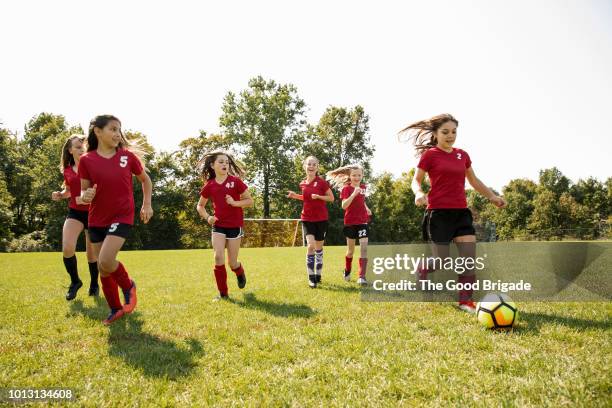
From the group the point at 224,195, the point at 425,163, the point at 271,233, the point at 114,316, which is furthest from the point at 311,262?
the point at 271,233

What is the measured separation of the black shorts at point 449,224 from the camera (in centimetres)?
488

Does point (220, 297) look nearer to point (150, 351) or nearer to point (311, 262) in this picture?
point (311, 262)

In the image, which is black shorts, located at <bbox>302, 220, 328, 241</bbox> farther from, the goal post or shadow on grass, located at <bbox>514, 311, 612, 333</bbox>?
the goal post

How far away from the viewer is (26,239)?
2952 centimetres

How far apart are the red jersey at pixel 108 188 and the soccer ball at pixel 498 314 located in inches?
153

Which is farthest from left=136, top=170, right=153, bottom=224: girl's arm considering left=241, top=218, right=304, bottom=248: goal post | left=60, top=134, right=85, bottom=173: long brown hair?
left=241, top=218, right=304, bottom=248: goal post

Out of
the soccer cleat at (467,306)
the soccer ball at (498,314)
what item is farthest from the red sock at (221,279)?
the soccer ball at (498,314)

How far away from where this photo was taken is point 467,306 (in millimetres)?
4543

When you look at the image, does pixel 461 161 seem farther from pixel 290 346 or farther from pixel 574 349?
pixel 290 346

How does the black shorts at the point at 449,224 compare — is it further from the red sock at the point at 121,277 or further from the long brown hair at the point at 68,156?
the long brown hair at the point at 68,156

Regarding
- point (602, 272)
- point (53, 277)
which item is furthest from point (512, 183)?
point (53, 277)

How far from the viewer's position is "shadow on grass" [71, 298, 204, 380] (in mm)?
2877

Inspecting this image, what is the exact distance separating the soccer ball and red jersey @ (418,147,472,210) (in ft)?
5.07

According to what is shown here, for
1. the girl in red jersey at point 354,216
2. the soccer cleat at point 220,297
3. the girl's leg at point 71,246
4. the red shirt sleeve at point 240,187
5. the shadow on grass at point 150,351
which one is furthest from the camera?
the girl in red jersey at point 354,216
